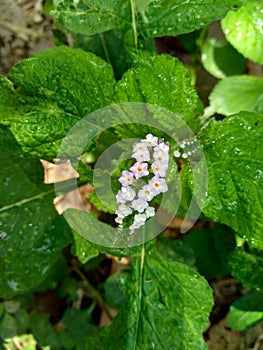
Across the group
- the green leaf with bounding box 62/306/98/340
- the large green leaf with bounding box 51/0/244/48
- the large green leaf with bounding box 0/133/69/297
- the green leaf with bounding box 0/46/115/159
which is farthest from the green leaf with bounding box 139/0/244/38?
the green leaf with bounding box 62/306/98/340

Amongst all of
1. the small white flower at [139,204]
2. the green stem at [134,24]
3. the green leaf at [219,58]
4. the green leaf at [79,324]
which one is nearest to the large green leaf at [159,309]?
the small white flower at [139,204]

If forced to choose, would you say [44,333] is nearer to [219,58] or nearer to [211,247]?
[211,247]

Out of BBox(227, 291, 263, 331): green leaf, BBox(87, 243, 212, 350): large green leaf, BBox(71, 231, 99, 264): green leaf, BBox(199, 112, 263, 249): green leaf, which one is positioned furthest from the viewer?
BBox(227, 291, 263, 331): green leaf

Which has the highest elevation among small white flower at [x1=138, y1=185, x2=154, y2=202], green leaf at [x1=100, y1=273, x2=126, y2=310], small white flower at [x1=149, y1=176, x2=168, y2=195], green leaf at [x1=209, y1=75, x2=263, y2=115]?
small white flower at [x1=149, y1=176, x2=168, y2=195]

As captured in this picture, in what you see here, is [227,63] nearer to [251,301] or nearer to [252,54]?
[252,54]

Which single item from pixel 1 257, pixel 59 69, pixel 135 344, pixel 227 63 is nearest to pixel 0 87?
pixel 59 69

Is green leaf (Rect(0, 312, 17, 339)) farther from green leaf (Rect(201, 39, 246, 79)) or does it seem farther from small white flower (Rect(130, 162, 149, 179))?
green leaf (Rect(201, 39, 246, 79))
